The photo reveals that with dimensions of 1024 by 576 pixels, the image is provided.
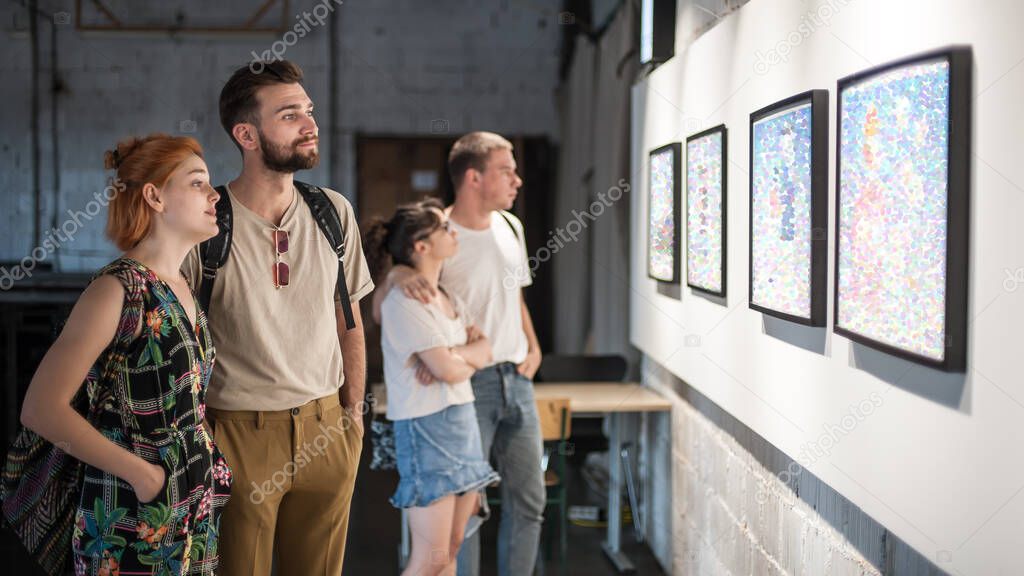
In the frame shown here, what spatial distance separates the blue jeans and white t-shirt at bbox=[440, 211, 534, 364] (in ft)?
0.26

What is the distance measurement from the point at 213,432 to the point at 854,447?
138cm

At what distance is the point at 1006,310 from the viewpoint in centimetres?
162

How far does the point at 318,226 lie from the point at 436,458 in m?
1.02

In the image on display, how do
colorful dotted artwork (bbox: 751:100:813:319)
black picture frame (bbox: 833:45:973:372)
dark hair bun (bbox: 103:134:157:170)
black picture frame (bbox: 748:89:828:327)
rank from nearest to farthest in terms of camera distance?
black picture frame (bbox: 833:45:973:372), dark hair bun (bbox: 103:134:157:170), black picture frame (bbox: 748:89:828:327), colorful dotted artwork (bbox: 751:100:813:319)

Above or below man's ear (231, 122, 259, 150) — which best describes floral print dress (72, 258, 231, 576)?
below

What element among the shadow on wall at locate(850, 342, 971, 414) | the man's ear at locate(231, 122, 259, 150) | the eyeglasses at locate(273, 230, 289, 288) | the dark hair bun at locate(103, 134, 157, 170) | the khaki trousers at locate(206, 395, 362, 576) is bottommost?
the khaki trousers at locate(206, 395, 362, 576)

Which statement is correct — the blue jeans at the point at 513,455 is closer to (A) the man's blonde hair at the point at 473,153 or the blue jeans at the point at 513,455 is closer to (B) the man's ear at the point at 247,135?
(A) the man's blonde hair at the point at 473,153

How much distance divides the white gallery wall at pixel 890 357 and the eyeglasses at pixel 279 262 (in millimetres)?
1242

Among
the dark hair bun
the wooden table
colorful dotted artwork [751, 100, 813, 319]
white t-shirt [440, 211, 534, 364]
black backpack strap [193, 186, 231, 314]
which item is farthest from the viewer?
the wooden table

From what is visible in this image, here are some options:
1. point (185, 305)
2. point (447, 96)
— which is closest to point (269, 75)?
point (185, 305)

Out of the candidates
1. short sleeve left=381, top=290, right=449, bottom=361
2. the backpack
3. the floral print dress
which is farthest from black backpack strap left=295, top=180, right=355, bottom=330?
short sleeve left=381, top=290, right=449, bottom=361

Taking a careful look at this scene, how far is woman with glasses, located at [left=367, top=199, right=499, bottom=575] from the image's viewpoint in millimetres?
2902

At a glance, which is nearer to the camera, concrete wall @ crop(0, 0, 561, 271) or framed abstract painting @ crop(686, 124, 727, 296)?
framed abstract painting @ crop(686, 124, 727, 296)

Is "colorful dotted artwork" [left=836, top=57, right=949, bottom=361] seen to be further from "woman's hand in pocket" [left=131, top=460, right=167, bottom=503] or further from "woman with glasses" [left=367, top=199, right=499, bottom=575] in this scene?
"woman's hand in pocket" [left=131, top=460, right=167, bottom=503]
